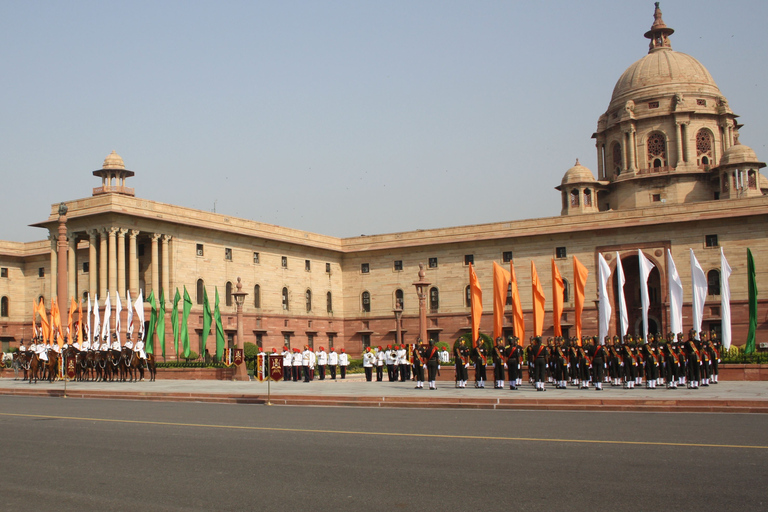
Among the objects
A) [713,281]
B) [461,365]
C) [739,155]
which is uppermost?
[739,155]

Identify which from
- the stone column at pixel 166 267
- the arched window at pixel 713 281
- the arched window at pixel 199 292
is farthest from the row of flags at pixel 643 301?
the arched window at pixel 199 292

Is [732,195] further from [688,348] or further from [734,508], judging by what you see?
[734,508]

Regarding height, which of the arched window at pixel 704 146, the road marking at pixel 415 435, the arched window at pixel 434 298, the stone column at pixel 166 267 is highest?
the arched window at pixel 704 146

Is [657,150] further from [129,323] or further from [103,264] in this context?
[129,323]

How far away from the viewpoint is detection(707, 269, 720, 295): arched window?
53.5m

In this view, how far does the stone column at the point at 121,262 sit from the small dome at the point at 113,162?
21.1 ft

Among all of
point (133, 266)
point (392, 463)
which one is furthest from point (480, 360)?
point (133, 266)

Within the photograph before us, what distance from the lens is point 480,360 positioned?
2570 centimetres

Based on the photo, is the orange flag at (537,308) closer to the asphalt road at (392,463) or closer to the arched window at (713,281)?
the asphalt road at (392,463)

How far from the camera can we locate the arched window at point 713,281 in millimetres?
53500

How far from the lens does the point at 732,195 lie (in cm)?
5981

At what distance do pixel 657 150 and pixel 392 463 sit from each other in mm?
61640

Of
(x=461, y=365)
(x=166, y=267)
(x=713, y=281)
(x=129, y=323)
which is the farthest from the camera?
(x=713, y=281)

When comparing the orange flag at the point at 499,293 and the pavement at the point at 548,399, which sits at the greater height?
the orange flag at the point at 499,293
